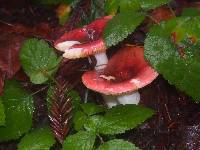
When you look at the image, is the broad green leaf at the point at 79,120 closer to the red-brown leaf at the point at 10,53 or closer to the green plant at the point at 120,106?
the green plant at the point at 120,106

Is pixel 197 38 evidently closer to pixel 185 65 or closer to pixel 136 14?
pixel 185 65

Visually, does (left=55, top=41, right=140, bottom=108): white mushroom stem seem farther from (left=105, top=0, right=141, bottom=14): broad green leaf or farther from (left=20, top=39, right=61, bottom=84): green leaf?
(left=105, top=0, right=141, bottom=14): broad green leaf

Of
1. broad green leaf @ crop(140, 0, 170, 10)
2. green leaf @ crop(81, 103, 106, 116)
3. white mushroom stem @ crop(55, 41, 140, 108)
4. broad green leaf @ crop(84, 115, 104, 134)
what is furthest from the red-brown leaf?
broad green leaf @ crop(140, 0, 170, 10)

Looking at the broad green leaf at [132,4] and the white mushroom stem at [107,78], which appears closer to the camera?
the broad green leaf at [132,4]

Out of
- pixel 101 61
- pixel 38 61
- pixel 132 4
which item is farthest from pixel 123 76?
pixel 38 61

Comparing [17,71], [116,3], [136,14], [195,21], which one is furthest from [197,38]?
[17,71]

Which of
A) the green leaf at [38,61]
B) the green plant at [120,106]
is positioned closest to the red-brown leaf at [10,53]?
the green leaf at [38,61]
